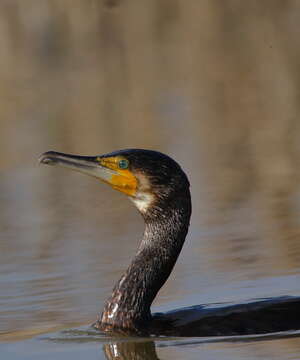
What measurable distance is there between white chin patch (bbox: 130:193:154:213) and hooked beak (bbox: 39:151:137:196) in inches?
1.5

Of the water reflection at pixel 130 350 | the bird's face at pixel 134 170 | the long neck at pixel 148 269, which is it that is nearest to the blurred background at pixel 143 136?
the long neck at pixel 148 269

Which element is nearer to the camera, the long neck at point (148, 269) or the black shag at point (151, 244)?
the black shag at point (151, 244)

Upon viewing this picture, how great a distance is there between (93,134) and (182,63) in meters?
5.53

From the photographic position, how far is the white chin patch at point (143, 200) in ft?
25.5

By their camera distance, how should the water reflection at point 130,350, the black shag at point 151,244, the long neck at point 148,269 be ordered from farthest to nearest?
the long neck at point 148,269 → the black shag at point 151,244 → the water reflection at point 130,350

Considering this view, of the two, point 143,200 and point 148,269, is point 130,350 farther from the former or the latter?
point 143,200

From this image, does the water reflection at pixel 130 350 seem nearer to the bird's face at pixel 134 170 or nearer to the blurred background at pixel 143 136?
the blurred background at pixel 143 136

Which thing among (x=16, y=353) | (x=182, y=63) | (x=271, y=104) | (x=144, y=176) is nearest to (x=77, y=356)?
(x=16, y=353)

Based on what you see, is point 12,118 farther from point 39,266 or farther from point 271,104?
point 39,266

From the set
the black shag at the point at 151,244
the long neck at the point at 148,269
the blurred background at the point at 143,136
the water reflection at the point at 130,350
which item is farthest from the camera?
the blurred background at the point at 143,136

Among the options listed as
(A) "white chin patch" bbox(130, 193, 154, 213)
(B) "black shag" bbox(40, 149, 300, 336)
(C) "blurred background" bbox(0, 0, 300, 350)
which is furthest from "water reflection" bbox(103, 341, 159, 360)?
(A) "white chin patch" bbox(130, 193, 154, 213)

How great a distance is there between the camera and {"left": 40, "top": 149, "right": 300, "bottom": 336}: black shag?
300 inches

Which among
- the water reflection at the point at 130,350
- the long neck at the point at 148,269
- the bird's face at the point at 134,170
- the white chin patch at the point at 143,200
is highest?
the bird's face at the point at 134,170

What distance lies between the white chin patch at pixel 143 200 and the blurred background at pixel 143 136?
2.17ft
